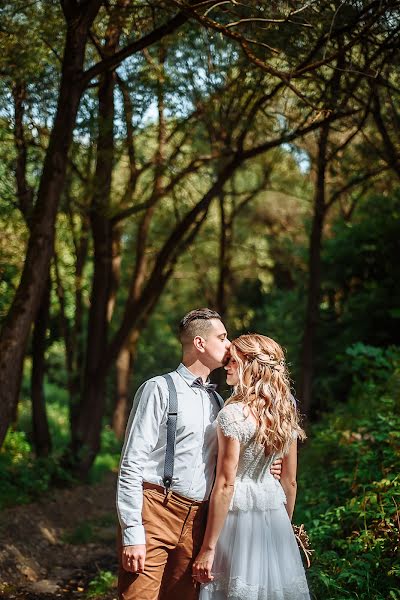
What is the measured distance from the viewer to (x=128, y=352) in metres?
20.0

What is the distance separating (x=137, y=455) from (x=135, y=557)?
0.49m

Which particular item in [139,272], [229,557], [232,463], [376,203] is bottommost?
[229,557]

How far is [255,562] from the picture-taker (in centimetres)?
394

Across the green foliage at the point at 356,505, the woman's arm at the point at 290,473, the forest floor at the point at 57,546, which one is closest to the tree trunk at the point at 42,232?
the forest floor at the point at 57,546

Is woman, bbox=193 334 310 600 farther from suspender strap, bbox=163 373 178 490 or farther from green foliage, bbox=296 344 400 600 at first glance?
green foliage, bbox=296 344 400 600

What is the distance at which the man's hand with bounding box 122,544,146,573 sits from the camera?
375cm

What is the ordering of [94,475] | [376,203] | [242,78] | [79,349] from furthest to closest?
[79,349] → [376,203] → [94,475] → [242,78]

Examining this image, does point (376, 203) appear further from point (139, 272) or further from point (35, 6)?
point (35, 6)

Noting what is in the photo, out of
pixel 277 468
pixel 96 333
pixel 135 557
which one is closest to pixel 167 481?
pixel 135 557

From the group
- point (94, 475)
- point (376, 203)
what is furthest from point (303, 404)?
point (376, 203)

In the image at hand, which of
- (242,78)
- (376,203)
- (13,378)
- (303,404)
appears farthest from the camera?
(376,203)

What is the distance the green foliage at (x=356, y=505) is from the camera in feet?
17.1

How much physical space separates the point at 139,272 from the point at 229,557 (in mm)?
13395

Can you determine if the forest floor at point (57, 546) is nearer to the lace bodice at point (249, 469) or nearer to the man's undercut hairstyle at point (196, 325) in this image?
the lace bodice at point (249, 469)
